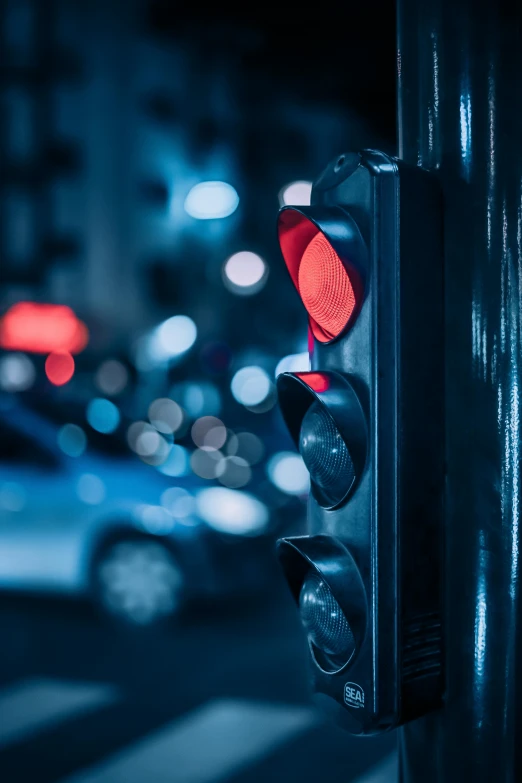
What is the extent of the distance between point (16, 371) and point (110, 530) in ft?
63.9

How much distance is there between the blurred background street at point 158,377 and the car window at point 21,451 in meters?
0.02

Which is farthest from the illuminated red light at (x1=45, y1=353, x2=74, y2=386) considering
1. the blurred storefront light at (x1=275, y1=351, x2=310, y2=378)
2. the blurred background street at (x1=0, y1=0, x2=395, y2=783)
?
the blurred storefront light at (x1=275, y1=351, x2=310, y2=378)

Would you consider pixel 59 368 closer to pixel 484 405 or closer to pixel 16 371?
pixel 16 371

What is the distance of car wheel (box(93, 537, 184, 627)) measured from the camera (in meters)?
6.68

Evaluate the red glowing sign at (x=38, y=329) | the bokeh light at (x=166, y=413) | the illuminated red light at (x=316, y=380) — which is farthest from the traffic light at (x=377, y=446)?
A: the red glowing sign at (x=38, y=329)

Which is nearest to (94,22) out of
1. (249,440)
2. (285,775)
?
(249,440)

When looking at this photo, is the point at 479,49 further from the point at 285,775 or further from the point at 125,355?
the point at 125,355

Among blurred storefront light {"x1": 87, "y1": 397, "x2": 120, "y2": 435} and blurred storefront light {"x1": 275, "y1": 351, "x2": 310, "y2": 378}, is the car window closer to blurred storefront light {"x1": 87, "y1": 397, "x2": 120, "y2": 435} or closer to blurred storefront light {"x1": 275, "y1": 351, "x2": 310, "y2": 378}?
blurred storefront light {"x1": 87, "y1": 397, "x2": 120, "y2": 435}

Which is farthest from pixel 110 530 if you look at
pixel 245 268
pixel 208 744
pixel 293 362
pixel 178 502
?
pixel 293 362

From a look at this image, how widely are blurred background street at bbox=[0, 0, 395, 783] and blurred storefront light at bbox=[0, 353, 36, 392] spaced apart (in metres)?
0.13

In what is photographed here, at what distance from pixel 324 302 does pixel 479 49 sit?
0.46 meters

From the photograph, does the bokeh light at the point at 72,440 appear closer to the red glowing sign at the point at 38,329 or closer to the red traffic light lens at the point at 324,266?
the red traffic light lens at the point at 324,266

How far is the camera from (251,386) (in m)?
28.3

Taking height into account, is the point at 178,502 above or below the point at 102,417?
below
